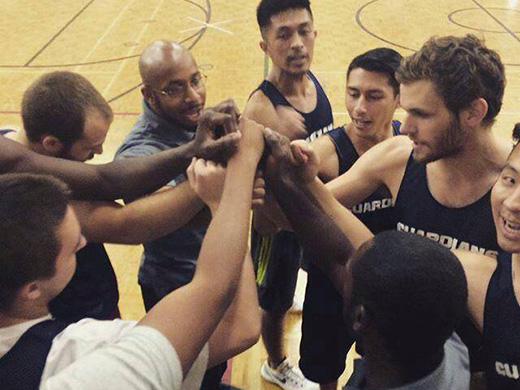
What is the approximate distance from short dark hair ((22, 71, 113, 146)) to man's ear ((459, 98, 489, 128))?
1.38 m

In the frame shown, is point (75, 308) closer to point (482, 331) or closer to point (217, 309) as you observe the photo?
point (217, 309)

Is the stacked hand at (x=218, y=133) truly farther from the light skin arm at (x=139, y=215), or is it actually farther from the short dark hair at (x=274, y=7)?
the short dark hair at (x=274, y=7)

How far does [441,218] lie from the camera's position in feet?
6.81

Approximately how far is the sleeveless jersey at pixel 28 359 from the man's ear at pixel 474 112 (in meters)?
1.56

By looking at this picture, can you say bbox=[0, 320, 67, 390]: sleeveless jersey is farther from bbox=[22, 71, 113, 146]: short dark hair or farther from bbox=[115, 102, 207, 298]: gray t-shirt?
bbox=[115, 102, 207, 298]: gray t-shirt

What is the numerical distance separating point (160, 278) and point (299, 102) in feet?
4.73

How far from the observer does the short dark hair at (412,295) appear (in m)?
1.21

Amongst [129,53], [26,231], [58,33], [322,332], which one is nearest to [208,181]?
[26,231]

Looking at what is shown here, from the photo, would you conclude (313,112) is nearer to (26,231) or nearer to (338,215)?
(338,215)

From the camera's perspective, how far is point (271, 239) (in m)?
2.92

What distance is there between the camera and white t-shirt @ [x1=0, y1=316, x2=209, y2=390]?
1115 millimetres

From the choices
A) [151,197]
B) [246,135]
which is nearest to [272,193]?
[246,135]

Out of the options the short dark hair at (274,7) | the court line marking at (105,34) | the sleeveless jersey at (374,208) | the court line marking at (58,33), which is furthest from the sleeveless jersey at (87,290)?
the court line marking at (58,33)

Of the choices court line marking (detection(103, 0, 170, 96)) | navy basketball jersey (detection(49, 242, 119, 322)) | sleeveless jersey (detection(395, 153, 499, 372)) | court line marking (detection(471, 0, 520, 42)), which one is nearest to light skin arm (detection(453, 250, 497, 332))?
sleeveless jersey (detection(395, 153, 499, 372))
